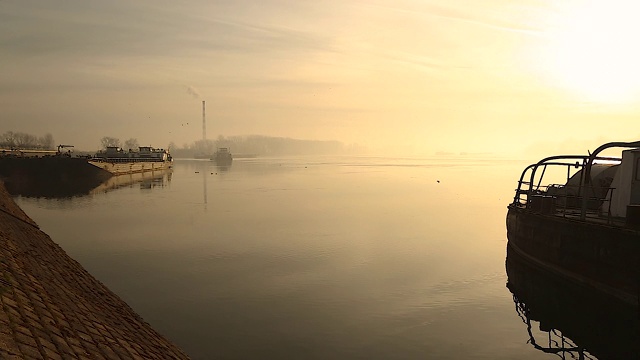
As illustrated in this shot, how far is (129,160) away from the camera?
131 metres

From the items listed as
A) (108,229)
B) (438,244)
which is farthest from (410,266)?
(108,229)

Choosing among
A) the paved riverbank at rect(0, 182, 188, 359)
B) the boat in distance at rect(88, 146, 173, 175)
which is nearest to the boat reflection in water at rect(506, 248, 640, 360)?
the paved riverbank at rect(0, 182, 188, 359)

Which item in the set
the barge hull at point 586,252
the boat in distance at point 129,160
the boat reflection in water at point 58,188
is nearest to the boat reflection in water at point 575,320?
the barge hull at point 586,252

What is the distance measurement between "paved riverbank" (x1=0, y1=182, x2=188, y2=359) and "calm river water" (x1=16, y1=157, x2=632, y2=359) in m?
3.29

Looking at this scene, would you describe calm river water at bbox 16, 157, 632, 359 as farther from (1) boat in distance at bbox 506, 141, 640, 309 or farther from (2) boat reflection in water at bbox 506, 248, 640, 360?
(1) boat in distance at bbox 506, 141, 640, 309

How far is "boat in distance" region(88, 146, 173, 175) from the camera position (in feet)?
355

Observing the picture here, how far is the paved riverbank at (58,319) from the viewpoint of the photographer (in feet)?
22.3

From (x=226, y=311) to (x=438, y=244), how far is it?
22.4 metres

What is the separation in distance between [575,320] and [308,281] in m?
13.4

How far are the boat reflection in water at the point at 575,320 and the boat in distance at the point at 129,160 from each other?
10071cm

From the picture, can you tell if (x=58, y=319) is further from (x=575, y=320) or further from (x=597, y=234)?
(x=597, y=234)

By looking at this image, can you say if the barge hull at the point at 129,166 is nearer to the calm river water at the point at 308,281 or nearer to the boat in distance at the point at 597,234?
the calm river water at the point at 308,281

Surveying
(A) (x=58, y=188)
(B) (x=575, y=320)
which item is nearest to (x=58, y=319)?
(B) (x=575, y=320)

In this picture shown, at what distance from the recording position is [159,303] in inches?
763
